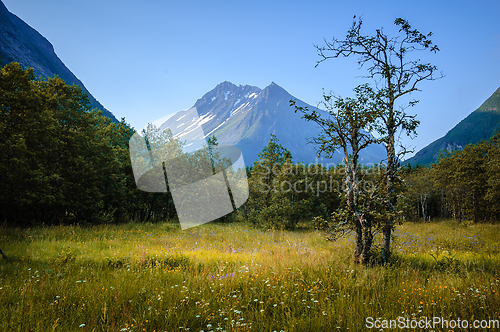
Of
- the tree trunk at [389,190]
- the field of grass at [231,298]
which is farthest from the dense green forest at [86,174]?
the field of grass at [231,298]

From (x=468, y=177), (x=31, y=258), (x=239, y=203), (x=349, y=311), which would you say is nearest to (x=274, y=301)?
(x=349, y=311)

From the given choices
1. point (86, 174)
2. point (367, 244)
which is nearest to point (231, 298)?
point (367, 244)

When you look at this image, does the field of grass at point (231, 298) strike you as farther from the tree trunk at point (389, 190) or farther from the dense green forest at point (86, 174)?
the dense green forest at point (86, 174)

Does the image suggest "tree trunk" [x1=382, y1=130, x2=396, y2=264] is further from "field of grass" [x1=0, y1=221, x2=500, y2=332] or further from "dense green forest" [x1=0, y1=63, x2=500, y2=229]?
"field of grass" [x1=0, y1=221, x2=500, y2=332]

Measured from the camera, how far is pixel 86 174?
16.2 metres

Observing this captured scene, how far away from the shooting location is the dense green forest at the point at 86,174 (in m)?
12.4

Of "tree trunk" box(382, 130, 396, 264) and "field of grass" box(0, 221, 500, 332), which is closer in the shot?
"field of grass" box(0, 221, 500, 332)

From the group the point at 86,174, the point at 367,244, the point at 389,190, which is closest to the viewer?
the point at 367,244

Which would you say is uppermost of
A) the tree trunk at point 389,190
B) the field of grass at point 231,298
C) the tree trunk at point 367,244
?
the tree trunk at point 389,190

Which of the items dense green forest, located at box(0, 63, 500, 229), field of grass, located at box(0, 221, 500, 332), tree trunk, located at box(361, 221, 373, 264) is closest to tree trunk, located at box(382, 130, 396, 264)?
dense green forest, located at box(0, 63, 500, 229)

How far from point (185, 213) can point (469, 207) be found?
122 ft

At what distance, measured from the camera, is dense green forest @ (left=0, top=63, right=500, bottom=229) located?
490 inches

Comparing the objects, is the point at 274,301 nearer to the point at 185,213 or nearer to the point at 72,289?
the point at 72,289

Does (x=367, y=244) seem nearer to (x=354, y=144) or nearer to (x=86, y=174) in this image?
(x=354, y=144)
